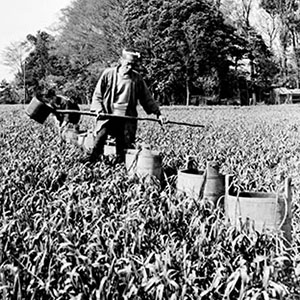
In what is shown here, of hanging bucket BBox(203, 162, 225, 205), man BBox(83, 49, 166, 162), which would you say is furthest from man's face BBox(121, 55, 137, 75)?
hanging bucket BBox(203, 162, 225, 205)

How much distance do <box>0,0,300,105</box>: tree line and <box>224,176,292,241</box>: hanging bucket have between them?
31.1 m

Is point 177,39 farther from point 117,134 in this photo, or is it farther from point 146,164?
point 146,164

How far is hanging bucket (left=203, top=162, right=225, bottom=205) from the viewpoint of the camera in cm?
417

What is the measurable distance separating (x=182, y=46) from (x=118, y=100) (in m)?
31.8

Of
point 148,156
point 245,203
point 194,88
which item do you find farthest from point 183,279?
point 194,88

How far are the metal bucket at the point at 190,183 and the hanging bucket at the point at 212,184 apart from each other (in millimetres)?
59

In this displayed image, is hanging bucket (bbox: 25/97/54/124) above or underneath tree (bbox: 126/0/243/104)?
underneath

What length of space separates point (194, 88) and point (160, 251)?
3892 centimetres

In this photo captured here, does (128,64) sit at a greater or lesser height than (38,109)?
greater

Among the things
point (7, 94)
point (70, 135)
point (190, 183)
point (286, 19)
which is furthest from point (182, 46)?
point (190, 183)

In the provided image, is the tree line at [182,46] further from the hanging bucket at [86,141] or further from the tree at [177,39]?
the hanging bucket at [86,141]

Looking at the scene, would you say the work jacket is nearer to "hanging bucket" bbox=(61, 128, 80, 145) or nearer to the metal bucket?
"hanging bucket" bbox=(61, 128, 80, 145)

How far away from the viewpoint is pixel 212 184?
4.17 meters

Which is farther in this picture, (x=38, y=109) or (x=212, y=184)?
(x=38, y=109)
